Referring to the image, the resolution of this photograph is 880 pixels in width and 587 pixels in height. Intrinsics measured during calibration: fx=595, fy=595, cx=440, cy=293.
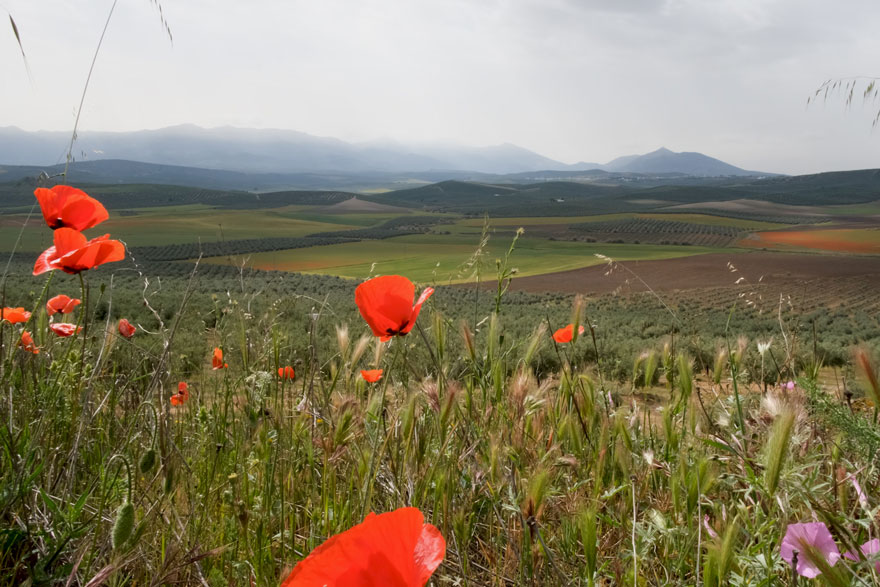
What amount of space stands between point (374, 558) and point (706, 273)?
37013 millimetres

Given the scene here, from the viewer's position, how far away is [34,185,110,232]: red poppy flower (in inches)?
69.2

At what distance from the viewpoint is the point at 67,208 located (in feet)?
5.84

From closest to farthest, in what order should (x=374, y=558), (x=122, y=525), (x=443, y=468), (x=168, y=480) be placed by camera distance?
(x=374, y=558), (x=122, y=525), (x=168, y=480), (x=443, y=468)

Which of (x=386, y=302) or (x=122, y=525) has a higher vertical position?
(x=386, y=302)

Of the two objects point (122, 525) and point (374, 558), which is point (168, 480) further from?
point (374, 558)

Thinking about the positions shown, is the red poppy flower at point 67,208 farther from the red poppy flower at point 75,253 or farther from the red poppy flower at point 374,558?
the red poppy flower at point 374,558

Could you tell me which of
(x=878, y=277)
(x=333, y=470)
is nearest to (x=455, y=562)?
(x=333, y=470)

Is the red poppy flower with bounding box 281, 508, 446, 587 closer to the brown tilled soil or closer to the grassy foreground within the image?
the grassy foreground

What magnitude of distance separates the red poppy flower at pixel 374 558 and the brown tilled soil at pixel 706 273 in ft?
90.4

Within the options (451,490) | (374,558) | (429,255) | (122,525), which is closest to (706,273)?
(429,255)

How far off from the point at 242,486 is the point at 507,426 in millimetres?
772

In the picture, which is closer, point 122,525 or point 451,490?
point 122,525

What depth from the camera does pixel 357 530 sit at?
1.80 ft

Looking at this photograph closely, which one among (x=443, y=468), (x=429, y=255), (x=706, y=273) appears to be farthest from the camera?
(x=429, y=255)
